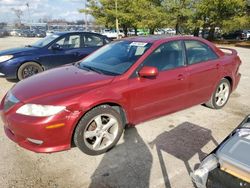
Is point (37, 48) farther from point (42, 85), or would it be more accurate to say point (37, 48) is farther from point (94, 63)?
point (42, 85)

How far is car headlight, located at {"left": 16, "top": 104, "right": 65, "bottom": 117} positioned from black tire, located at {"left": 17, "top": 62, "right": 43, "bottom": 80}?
4.43m

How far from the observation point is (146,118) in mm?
3980

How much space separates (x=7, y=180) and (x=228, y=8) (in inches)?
1007

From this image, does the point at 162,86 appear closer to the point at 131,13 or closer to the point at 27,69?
the point at 27,69

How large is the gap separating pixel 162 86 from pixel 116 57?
2.91ft

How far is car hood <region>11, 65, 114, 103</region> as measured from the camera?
334cm

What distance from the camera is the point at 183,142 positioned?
3.80 m

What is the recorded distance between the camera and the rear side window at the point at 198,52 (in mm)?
4508

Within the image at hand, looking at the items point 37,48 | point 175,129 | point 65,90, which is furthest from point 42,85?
point 37,48

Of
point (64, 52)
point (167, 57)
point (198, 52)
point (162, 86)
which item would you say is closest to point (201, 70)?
point (198, 52)

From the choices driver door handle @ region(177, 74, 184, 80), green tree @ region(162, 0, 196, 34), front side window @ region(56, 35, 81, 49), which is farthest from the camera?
green tree @ region(162, 0, 196, 34)

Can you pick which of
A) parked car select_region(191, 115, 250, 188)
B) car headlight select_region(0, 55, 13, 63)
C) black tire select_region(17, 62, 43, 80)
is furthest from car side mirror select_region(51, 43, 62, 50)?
parked car select_region(191, 115, 250, 188)

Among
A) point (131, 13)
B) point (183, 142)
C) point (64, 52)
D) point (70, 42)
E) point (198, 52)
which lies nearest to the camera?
point (183, 142)

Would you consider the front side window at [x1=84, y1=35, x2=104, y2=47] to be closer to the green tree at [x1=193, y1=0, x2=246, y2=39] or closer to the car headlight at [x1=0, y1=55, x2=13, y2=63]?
the car headlight at [x1=0, y1=55, x2=13, y2=63]
